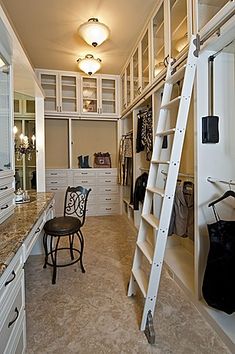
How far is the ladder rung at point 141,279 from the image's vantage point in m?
1.71

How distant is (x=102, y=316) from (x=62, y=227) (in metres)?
0.90

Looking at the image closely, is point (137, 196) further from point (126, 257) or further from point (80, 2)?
point (80, 2)

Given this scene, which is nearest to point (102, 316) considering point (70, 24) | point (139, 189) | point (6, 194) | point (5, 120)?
point (6, 194)

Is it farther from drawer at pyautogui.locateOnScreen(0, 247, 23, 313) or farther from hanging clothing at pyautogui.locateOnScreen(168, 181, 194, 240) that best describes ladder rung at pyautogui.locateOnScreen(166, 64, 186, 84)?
drawer at pyautogui.locateOnScreen(0, 247, 23, 313)

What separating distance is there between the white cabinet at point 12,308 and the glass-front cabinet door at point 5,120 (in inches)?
35.5

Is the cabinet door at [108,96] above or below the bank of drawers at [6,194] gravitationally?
above

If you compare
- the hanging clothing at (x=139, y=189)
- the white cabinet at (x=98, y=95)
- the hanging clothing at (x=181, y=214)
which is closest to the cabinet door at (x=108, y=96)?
the white cabinet at (x=98, y=95)

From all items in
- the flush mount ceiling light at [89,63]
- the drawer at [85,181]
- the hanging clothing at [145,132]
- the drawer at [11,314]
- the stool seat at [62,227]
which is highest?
the flush mount ceiling light at [89,63]

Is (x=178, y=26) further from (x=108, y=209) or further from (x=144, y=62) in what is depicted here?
(x=108, y=209)

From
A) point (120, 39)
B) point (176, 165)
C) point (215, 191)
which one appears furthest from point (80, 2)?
point (215, 191)

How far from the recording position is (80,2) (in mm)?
2502

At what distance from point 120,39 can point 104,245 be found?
291cm

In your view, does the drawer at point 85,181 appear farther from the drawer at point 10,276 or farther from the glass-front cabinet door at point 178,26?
the drawer at point 10,276

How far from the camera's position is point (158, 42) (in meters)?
2.76
